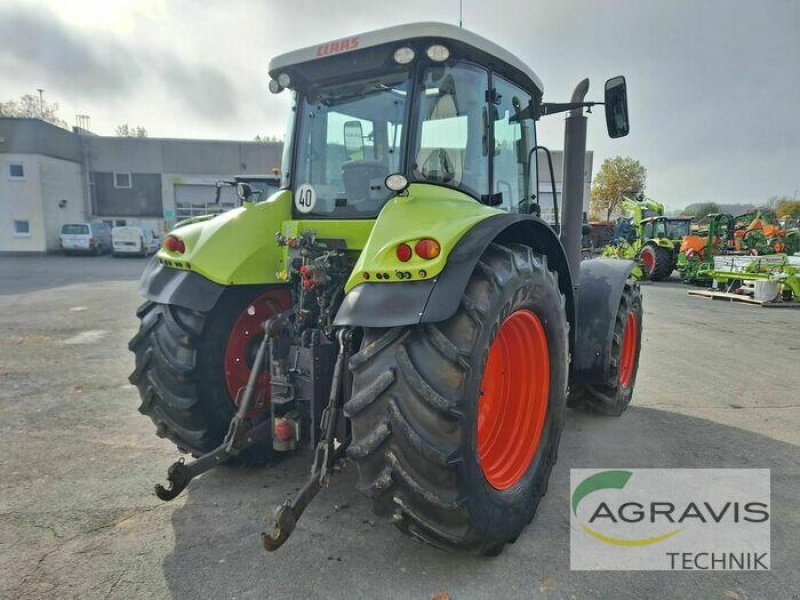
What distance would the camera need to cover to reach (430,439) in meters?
2.06

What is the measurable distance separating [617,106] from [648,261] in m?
16.2

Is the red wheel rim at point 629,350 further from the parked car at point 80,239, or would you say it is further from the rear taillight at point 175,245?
the parked car at point 80,239

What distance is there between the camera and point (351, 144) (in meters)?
3.14

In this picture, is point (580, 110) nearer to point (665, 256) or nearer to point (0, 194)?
point (665, 256)

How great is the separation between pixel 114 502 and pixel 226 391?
2.76 ft

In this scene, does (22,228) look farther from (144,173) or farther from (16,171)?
(144,173)

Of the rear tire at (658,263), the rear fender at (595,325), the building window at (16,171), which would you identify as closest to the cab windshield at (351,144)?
the rear fender at (595,325)

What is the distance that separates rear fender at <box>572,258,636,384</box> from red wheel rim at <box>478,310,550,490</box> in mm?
1053

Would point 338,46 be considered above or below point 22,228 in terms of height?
above

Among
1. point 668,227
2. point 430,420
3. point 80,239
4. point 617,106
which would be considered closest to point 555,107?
point 617,106

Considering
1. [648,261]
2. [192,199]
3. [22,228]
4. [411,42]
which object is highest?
[192,199]

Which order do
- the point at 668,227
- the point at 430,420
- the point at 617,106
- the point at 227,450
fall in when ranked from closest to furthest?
the point at 430,420 < the point at 227,450 < the point at 617,106 < the point at 668,227

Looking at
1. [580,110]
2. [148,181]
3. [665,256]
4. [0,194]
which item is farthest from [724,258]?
[0,194]

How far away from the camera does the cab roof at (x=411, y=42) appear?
263cm
